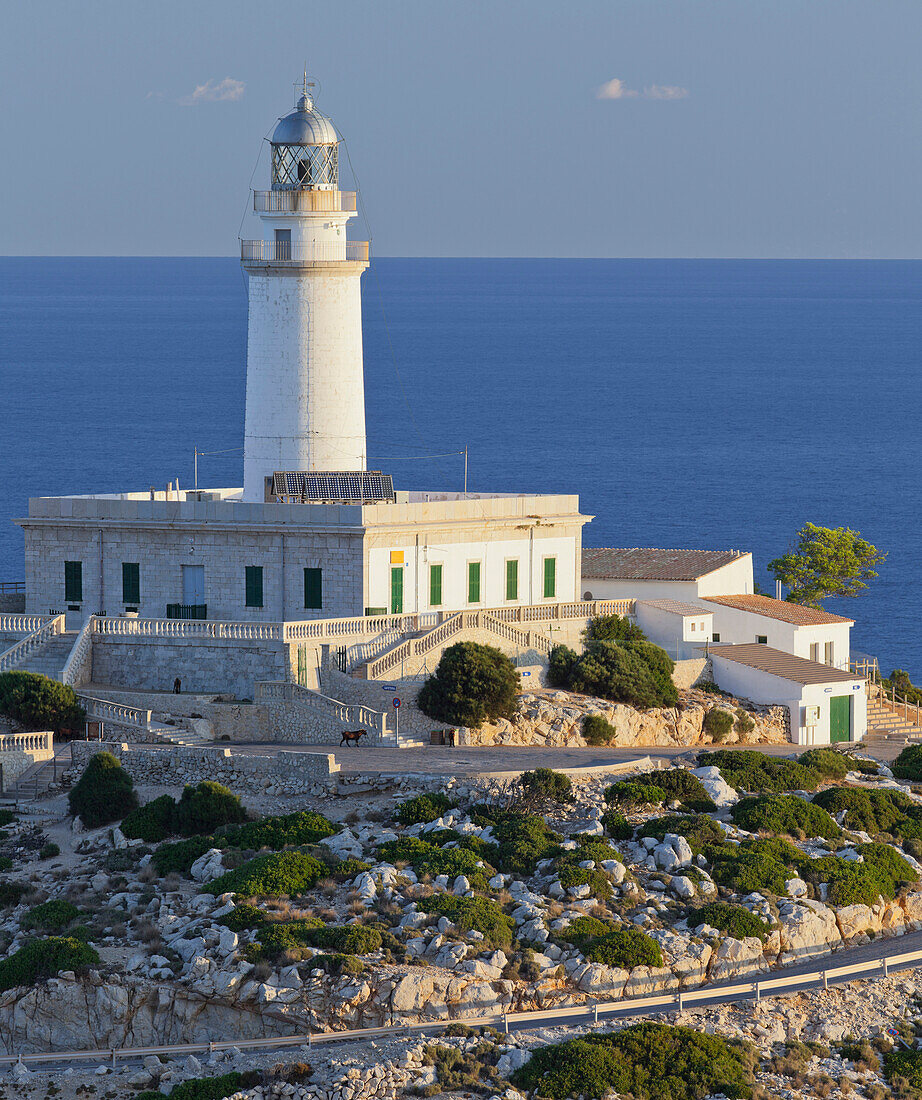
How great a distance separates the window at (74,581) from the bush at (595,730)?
13.6 m

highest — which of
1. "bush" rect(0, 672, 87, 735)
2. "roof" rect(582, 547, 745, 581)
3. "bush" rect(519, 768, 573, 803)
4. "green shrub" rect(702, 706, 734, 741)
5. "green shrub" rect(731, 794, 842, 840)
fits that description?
"roof" rect(582, 547, 745, 581)

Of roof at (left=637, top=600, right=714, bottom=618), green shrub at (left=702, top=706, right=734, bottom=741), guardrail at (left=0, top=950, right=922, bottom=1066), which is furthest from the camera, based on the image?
roof at (left=637, top=600, right=714, bottom=618)

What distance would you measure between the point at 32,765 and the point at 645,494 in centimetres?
7544

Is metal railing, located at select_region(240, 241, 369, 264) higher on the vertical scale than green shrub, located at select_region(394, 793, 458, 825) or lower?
higher

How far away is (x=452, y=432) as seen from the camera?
143625 millimetres

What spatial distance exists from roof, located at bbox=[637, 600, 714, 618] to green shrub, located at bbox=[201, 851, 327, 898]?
61.8ft

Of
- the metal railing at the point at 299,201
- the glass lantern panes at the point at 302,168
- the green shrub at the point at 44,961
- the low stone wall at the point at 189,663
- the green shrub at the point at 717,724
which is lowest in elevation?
the green shrub at the point at 44,961

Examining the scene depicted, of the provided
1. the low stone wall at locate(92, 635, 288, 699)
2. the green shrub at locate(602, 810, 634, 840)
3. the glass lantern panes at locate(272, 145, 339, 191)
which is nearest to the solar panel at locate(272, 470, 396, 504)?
the low stone wall at locate(92, 635, 288, 699)

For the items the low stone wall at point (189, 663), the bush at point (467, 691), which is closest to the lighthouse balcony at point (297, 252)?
the low stone wall at point (189, 663)

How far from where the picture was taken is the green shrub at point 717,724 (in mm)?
48781

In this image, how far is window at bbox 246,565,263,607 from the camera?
162ft

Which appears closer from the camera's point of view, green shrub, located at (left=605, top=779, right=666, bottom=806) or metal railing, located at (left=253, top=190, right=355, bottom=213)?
green shrub, located at (left=605, top=779, right=666, bottom=806)

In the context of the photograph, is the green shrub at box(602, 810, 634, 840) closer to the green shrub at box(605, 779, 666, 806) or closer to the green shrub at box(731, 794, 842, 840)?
the green shrub at box(605, 779, 666, 806)

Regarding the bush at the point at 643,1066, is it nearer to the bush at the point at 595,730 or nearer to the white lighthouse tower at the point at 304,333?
the bush at the point at 595,730
